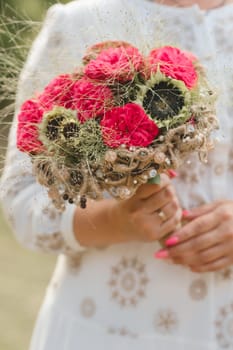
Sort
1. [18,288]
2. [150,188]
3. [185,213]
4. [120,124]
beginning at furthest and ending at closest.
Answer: [18,288] < [185,213] < [150,188] < [120,124]

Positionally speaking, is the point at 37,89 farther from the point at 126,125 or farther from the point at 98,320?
the point at 98,320

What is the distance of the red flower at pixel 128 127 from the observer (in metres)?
1.48

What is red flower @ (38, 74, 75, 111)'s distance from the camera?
5.08ft

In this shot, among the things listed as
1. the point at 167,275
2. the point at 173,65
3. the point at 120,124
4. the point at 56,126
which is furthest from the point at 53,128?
the point at 167,275

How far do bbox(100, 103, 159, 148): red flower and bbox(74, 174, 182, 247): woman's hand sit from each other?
0.69 ft

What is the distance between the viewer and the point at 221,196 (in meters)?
1.83

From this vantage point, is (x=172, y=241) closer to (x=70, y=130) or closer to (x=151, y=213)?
(x=151, y=213)

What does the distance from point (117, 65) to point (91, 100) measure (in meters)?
0.07

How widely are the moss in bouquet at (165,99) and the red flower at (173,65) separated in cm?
1

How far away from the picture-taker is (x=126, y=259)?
183 centimetres

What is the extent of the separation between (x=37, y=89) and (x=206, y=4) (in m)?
0.46

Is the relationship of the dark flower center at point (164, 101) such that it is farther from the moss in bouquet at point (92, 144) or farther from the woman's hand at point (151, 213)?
the woman's hand at point (151, 213)

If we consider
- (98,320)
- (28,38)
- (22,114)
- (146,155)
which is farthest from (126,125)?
(98,320)

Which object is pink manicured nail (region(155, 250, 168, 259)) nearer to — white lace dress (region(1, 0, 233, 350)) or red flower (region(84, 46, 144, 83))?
white lace dress (region(1, 0, 233, 350))
